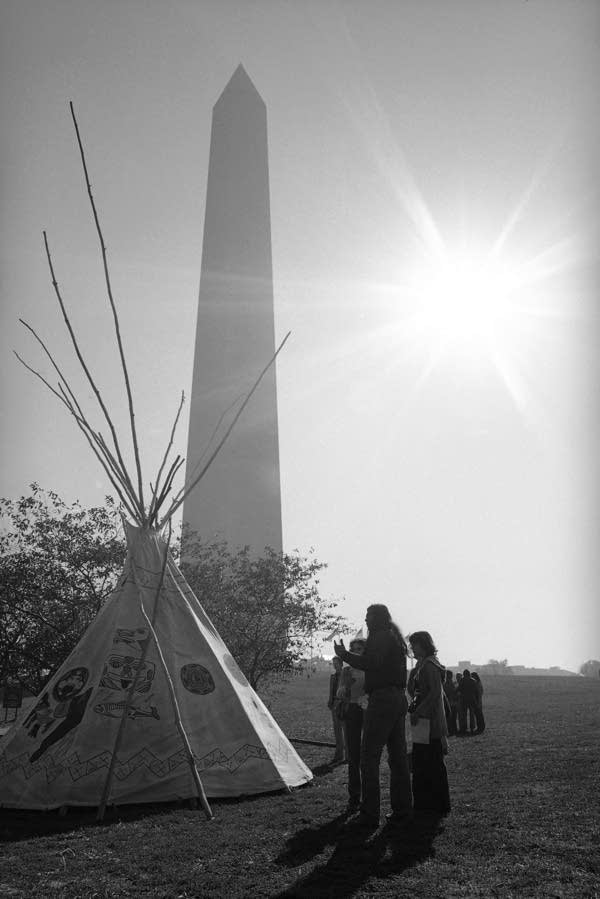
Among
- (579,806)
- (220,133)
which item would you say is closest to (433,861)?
(579,806)

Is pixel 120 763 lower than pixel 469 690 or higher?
lower

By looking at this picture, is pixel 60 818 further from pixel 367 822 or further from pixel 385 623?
pixel 385 623

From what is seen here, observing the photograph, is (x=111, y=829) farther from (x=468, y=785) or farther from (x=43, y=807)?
(x=468, y=785)

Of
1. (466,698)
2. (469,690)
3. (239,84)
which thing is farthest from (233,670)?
(239,84)

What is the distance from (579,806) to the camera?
255 inches

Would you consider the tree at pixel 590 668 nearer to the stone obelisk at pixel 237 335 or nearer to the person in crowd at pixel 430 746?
the stone obelisk at pixel 237 335

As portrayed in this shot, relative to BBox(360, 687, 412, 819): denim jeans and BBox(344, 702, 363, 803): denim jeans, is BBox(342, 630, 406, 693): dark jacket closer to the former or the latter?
BBox(360, 687, 412, 819): denim jeans

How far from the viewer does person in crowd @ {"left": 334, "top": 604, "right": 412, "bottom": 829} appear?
5.88m

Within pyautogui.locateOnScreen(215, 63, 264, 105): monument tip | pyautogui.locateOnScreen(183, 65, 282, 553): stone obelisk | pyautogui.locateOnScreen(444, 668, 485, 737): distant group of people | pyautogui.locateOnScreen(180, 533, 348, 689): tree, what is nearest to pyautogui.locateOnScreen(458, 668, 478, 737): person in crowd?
pyautogui.locateOnScreen(444, 668, 485, 737): distant group of people

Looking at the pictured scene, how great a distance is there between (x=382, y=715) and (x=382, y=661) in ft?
1.50

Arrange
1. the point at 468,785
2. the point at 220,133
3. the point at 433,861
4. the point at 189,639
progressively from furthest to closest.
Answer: the point at 220,133 < the point at 189,639 < the point at 468,785 < the point at 433,861

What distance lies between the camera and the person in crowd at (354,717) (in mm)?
6742

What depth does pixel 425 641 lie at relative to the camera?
21.7 ft

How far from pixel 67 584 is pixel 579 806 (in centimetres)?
1319
